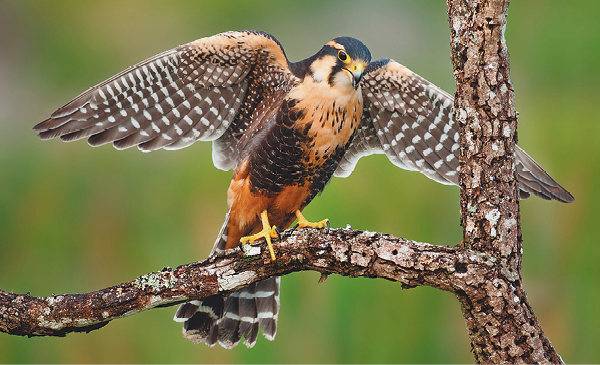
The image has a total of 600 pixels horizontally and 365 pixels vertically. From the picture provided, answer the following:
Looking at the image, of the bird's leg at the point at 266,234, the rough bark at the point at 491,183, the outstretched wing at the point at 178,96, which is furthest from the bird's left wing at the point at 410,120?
the bird's leg at the point at 266,234

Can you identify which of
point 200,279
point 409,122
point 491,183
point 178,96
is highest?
point 178,96

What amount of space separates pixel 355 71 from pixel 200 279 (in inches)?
44.4

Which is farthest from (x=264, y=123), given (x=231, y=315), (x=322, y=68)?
(x=231, y=315)

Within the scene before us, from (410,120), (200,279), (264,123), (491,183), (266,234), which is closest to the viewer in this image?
(491,183)

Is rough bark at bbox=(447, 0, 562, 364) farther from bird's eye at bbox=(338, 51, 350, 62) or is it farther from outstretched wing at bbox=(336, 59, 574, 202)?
outstretched wing at bbox=(336, 59, 574, 202)

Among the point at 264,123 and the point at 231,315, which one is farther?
the point at 231,315

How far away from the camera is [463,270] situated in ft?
5.62

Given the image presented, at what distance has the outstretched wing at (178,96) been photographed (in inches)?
92.4

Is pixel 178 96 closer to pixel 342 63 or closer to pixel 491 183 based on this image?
pixel 342 63

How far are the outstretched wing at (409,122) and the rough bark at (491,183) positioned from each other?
2.44 ft

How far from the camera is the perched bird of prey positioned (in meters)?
2.23

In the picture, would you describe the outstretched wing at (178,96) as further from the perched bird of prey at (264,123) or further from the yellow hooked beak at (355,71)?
the yellow hooked beak at (355,71)

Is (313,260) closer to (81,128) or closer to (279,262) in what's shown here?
(279,262)

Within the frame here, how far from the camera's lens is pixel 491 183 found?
178 cm
